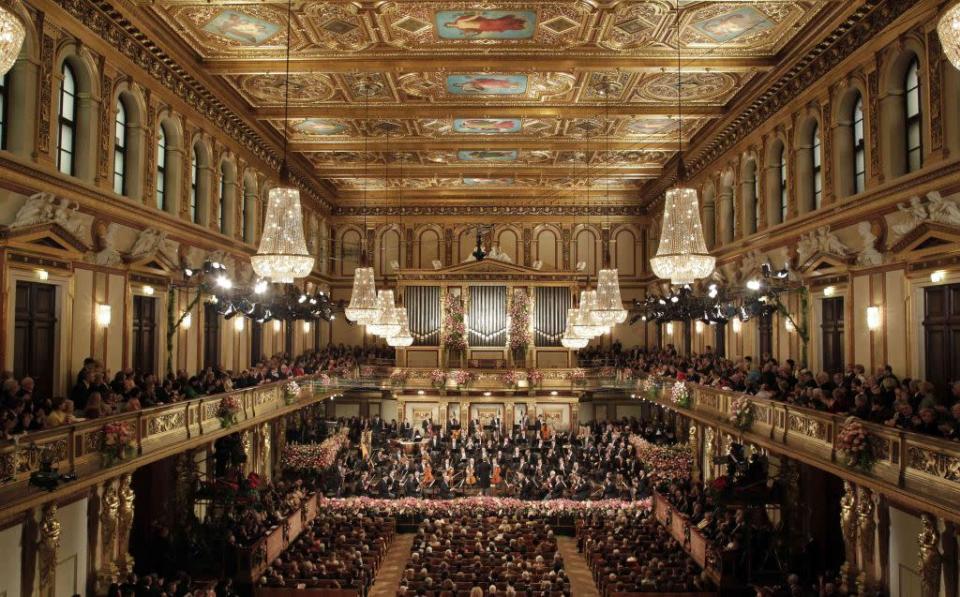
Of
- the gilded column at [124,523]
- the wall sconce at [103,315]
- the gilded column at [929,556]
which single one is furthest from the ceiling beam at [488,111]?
the gilded column at [929,556]

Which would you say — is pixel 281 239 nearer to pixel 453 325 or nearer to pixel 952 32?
pixel 952 32

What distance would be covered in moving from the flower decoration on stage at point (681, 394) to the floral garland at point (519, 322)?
40.9ft

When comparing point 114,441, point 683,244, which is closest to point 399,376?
point 114,441

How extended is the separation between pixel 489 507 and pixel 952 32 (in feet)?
69.7

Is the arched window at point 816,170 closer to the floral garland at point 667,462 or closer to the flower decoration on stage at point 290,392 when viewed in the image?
the floral garland at point 667,462

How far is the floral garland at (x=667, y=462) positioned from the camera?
25.4m

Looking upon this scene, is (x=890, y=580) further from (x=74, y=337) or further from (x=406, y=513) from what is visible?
(x=74, y=337)

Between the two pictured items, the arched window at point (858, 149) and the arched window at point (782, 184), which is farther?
the arched window at point (782, 184)

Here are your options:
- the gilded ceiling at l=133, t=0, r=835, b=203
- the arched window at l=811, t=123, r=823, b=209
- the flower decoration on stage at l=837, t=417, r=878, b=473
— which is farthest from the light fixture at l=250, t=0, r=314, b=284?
the arched window at l=811, t=123, r=823, b=209

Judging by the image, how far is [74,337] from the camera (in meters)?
14.6

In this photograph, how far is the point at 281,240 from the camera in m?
10.6

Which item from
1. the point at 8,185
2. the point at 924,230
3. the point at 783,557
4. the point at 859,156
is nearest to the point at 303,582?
the point at 8,185

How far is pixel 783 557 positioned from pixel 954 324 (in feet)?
24.6

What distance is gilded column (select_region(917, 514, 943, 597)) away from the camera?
37.0ft
